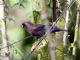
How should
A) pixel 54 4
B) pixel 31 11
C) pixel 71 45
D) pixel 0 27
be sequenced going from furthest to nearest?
pixel 31 11, pixel 54 4, pixel 71 45, pixel 0 27

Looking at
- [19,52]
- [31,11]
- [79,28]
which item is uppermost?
[31,11]

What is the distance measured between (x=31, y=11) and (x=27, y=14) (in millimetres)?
52

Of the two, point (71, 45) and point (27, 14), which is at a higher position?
point (27, 14)

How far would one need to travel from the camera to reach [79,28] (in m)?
2.11

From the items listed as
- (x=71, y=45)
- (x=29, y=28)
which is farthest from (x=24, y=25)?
(x=71, y=45)

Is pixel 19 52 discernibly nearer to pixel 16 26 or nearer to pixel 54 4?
pixel 16 26

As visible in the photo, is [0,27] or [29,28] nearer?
[0,27]

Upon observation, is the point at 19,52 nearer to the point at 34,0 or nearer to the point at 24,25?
the point at 24,25


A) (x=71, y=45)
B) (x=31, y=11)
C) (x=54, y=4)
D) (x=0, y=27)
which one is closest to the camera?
(x=0, y=27)

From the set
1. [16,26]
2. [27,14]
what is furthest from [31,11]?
[16,26]

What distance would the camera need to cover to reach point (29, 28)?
6.71 feet

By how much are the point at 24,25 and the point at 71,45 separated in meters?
0.45

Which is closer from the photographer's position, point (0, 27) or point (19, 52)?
point (0, 27)

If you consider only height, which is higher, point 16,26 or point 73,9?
point 73,9
